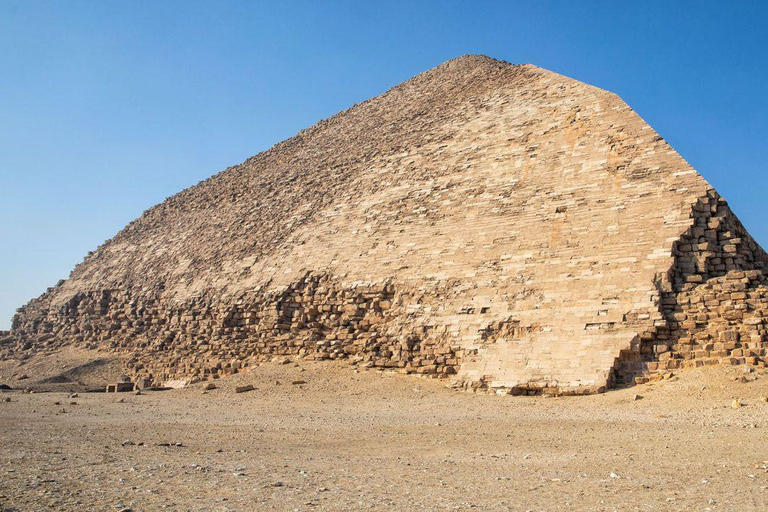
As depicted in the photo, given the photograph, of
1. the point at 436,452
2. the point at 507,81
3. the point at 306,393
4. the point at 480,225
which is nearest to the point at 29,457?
the point at 436,452

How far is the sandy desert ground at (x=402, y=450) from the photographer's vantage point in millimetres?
4664

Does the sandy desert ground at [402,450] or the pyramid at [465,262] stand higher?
the pyramid at [465,262]

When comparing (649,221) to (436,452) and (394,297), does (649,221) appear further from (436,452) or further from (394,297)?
(436,452)

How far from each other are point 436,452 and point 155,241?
2169cm

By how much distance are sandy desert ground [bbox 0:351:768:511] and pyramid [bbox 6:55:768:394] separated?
39.5 inches

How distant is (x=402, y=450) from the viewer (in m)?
7.07

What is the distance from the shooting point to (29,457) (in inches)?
250

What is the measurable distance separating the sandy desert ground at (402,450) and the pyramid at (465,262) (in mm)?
1003

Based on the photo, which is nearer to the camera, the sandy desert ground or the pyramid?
the sandy desert ground

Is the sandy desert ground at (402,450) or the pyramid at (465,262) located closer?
the sandy desert ground at (402,450)

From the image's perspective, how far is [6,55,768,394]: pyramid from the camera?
11219 millimetres

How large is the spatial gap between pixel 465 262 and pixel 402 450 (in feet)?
24.4

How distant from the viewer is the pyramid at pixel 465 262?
36.8ft

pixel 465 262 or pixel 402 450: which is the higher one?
pixel 465 262
